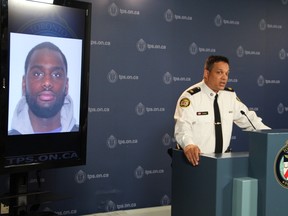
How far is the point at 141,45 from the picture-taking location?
14.4 ft

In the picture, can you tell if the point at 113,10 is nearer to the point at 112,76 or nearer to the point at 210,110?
the point at 112,76

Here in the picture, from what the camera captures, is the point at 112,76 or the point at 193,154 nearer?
the point at 193,154

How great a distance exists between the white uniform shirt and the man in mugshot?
2.88 ft

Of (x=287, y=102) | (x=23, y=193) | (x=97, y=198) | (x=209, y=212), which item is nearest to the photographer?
(x=209, y=212)

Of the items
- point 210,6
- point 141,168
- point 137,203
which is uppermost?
point 210,6

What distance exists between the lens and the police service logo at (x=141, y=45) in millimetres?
4383

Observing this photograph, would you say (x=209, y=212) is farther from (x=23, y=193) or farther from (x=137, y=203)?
(x=137, y=203)

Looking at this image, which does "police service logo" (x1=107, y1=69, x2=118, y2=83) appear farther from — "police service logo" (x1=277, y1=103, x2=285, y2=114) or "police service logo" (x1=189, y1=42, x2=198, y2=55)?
"police service logo" (x1=277, y1=103, x2=285, y2=114)

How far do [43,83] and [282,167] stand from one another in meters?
1.44

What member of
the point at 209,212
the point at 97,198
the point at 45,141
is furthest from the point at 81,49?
the point at 97,198

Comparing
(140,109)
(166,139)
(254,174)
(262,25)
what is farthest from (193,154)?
(262,25)

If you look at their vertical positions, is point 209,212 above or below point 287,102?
below

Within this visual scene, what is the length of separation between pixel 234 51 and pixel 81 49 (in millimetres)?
2673

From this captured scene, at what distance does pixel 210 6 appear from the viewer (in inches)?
191
